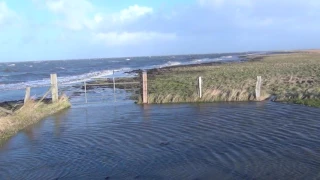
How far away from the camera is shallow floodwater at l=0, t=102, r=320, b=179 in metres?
8.02

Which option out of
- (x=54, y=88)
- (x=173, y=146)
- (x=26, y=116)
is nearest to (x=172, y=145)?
(x=173, y=146)

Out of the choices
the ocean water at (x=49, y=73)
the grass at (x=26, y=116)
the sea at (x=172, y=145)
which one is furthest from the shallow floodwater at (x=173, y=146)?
the ocean water at (x=49, y=73)

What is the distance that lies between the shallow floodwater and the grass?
0.38m

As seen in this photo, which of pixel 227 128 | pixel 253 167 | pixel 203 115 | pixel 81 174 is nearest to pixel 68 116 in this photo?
pixel 203 115

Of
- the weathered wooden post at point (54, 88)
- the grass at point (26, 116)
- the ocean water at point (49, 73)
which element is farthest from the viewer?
the ocean water at point (49, 73)

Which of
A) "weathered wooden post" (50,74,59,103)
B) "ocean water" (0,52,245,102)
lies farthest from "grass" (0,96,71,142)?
"ocean water" (0,52,245,102)

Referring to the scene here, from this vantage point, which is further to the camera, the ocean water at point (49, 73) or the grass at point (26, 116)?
the ocean water at point (49, 73)

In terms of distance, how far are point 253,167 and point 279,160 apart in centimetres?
80

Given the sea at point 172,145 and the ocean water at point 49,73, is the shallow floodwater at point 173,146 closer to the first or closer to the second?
the sea at point 172,145

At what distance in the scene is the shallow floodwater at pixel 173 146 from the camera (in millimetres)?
8016

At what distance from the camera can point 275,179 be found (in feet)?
23.7

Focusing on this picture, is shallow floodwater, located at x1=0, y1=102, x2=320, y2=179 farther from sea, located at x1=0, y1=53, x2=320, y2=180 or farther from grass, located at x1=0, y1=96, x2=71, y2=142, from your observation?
grass, located at x1=0, y1=96, x2=71, y2=142

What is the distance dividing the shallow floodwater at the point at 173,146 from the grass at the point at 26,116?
1.26ft

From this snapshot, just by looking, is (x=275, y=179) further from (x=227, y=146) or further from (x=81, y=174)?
(x=81, y=174)
